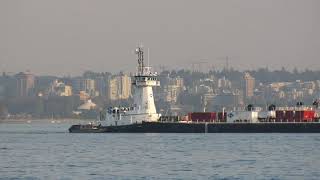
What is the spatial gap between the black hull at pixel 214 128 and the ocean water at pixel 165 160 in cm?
2327

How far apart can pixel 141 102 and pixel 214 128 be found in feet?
31.4

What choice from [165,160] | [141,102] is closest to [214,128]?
[141,102]

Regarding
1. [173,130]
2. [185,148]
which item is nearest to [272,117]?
[173,130]

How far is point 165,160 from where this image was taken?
257 ft

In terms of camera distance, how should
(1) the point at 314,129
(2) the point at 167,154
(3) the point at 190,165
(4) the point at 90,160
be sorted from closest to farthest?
(3) the point at 190,165, (4) the point at 90,160, (2) the point at 167,154, (1) the point at 314,129

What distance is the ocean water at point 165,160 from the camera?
67312mm

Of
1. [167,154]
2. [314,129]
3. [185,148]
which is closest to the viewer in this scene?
[167,154]

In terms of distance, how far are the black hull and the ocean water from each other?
2327 centimetres

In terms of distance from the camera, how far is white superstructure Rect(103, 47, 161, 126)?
434 ft

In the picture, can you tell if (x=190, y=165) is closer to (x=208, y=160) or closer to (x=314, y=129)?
(x=208, y=160)

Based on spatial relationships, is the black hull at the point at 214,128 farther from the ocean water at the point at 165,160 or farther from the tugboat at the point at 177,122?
the ocean water at the point at 165,160

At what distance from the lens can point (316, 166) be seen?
71812 millimetres

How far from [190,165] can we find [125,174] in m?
7.40

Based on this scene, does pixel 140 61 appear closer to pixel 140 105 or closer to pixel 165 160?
pixel 140 105
